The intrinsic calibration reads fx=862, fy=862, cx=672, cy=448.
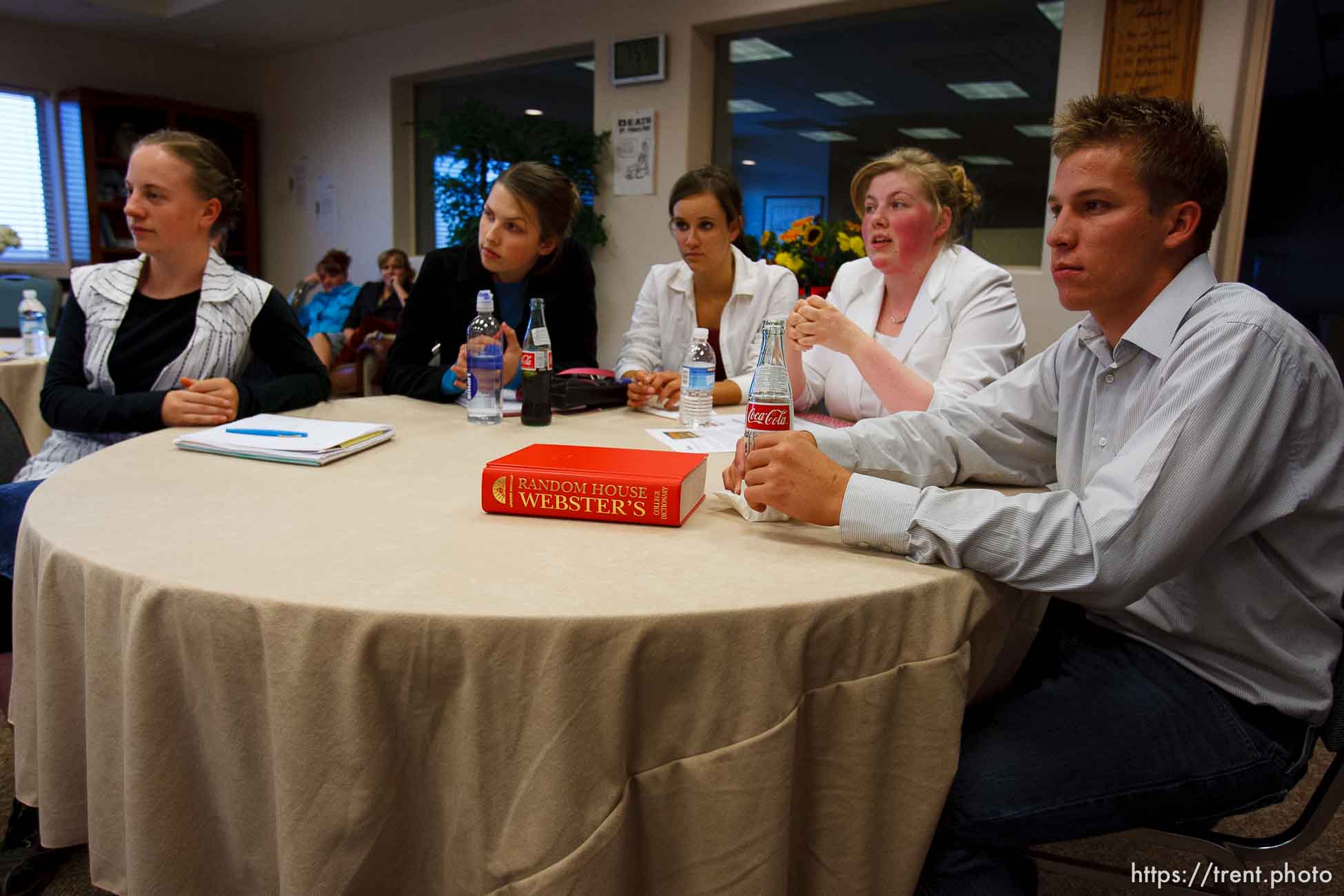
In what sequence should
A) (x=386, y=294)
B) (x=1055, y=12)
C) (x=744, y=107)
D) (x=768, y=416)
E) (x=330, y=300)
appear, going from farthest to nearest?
(x=330, y=300)
(x=386, y=294)
(x=744, y=107)
(x=1055, y=12)
(x=768, y=416)

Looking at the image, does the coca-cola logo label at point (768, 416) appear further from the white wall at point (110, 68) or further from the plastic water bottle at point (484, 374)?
the white wall at point (110, 68)

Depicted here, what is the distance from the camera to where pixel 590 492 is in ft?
3.76

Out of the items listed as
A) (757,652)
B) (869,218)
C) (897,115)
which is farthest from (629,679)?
(897,115)

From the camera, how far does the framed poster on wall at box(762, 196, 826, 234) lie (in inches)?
198

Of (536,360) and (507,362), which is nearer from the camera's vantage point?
(536,360)

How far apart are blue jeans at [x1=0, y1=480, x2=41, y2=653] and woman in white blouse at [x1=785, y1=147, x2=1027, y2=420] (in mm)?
1579

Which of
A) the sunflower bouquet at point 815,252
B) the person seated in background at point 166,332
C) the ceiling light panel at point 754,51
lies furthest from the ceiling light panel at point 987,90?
the person seated in background at point 166,332

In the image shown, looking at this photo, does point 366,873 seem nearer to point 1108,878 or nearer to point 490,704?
point 490,704

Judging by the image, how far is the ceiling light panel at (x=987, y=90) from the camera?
4.35 metres

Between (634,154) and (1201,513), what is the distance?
5.01 metres

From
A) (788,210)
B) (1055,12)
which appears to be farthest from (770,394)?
(788,210)

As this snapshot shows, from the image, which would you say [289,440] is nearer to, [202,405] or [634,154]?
[202,405]

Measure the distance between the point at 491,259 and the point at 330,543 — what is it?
147 cm

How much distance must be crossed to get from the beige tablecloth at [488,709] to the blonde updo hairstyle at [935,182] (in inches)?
56.7
